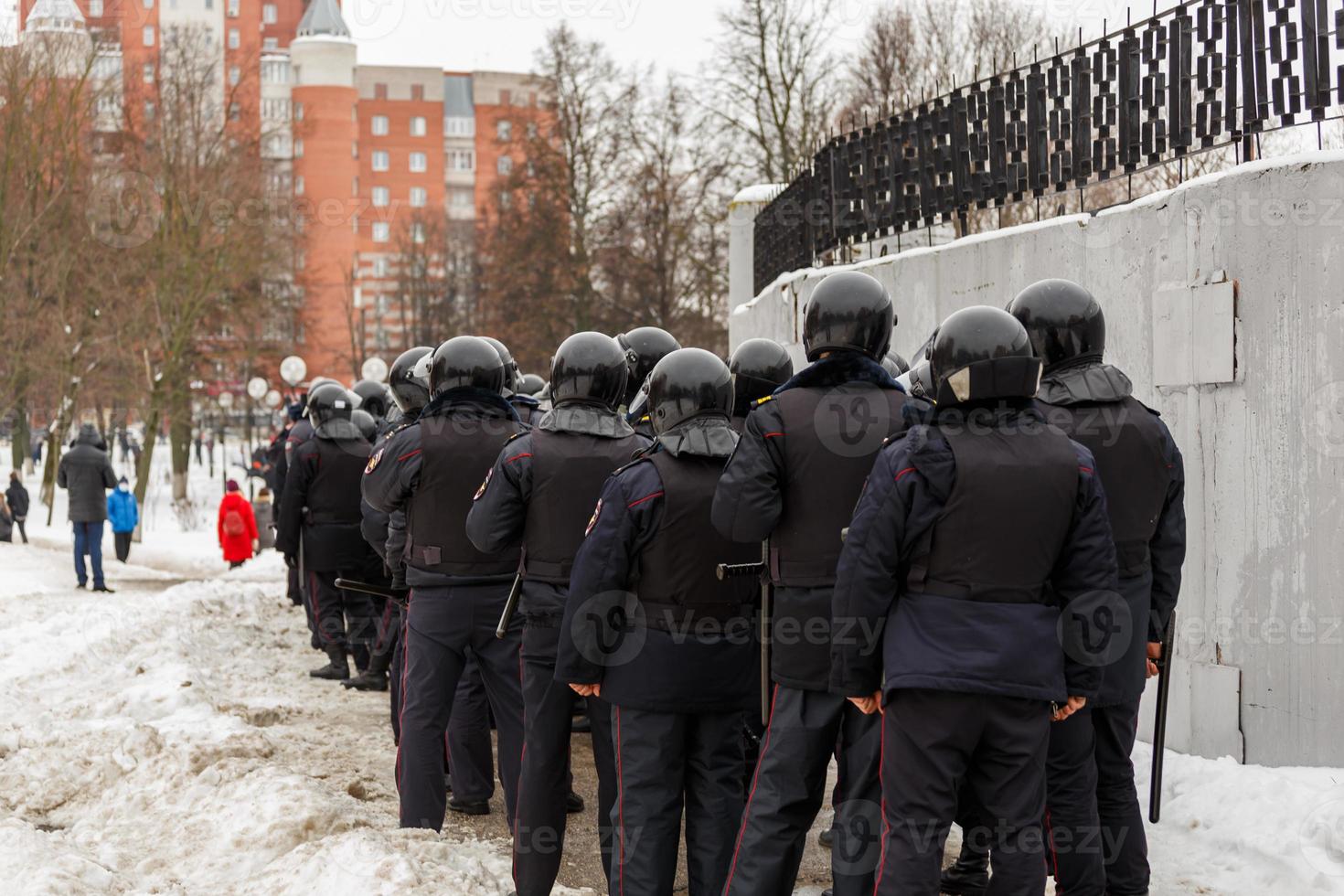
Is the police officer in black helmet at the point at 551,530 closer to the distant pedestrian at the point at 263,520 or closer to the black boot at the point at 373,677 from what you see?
the black boot at the point at 373,677

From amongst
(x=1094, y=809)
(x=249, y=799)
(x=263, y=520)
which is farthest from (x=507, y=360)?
(x=263, y=520)

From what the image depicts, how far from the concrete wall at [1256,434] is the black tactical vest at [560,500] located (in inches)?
121

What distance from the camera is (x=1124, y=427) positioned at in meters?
5.02

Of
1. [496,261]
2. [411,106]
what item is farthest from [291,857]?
[411,106]

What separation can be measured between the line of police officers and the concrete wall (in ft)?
4.84

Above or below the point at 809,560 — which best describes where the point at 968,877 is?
below

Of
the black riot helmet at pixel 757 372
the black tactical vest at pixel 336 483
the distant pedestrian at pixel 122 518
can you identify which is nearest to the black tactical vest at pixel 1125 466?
the black riot helmet at pixel 757 372

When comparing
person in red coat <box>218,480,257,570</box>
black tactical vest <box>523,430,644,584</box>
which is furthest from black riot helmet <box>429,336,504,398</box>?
person in red coat <box>218,480,257,570</box>

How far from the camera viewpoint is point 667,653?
15.4 feet

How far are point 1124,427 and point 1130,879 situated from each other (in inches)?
62.5

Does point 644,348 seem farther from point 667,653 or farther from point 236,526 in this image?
point 236,526

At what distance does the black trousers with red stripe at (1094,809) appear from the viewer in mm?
4617

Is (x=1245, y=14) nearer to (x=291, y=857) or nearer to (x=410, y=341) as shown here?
(x=291, y=857)

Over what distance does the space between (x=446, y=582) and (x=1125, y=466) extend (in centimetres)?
282
